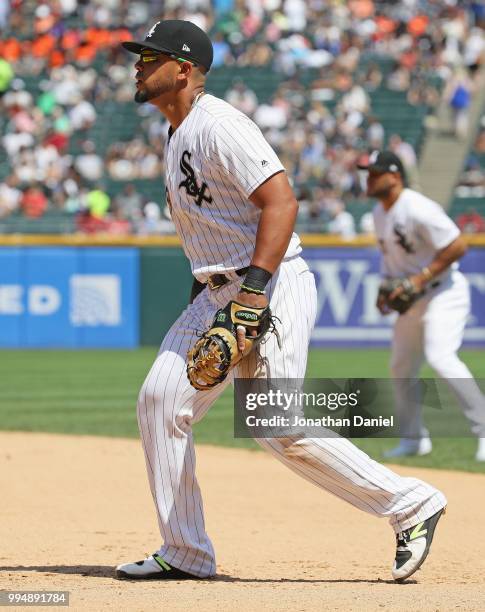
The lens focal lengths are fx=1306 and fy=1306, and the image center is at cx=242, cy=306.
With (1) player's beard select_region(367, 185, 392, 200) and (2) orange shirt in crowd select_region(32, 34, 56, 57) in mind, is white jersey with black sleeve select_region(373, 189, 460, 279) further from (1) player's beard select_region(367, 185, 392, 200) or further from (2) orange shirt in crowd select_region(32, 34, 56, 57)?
(2) orange shirt in crowd select_region(32, 34, 56, 57)

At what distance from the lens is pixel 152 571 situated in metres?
4.51

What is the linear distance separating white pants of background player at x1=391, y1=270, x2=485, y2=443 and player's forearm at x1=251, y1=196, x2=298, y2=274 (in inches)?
154

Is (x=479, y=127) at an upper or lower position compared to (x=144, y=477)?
upper

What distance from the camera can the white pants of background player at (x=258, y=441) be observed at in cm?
432

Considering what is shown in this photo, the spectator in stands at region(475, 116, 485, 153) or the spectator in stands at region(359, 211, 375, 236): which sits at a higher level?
the spectator in stands at region(475, 116, 485, 153)

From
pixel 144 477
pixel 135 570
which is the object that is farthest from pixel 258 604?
pixel 144 477

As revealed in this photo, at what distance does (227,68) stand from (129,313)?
596cm

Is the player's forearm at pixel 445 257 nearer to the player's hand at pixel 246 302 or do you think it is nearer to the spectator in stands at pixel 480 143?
the player's hand at pixel 246 302

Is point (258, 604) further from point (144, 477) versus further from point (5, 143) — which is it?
point (5, 143)

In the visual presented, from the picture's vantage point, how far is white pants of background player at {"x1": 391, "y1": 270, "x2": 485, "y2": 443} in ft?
26.0

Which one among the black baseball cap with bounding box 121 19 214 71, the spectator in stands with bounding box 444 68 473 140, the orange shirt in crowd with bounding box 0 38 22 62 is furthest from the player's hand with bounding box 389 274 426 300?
the orange shirt in crowd with bounding box 0 38 22 62

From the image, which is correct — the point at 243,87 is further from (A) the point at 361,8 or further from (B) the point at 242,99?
(A) the point at 361,8

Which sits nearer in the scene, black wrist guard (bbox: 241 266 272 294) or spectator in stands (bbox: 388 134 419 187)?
black wrist guard (bbox: 241 266 272 294)

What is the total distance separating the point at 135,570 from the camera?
453 centimetres
